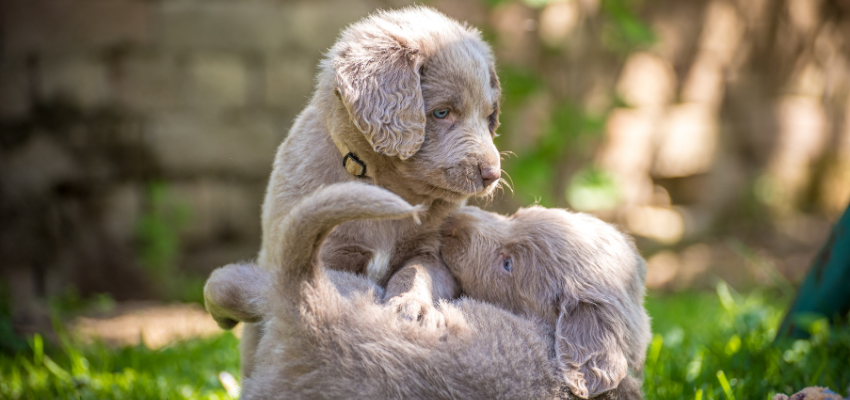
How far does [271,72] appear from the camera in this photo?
7555mm

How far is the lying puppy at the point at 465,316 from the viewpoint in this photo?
2.28 meters

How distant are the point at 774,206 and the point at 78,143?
9524mm

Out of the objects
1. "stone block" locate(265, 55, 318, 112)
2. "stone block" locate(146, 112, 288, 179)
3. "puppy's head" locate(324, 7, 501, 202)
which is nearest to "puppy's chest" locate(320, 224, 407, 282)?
"puppy's head" locate(324, 7, 501, 202)

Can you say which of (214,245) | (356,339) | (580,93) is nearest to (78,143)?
(214,245)

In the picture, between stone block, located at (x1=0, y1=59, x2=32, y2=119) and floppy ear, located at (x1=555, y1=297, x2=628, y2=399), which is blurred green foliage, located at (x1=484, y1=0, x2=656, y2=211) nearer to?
floppy ear, located at (x1=555, y1=297, x2=628, y2=399)

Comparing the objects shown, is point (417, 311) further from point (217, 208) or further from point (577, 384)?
point (217, 208)

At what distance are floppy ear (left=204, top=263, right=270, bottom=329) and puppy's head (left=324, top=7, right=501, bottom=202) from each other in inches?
28.1

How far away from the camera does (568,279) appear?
2.72 metres

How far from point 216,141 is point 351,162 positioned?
519 cm

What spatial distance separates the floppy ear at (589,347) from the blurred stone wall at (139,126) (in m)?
5.60

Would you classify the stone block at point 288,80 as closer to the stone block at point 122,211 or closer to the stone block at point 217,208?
the stone block at point 217,208

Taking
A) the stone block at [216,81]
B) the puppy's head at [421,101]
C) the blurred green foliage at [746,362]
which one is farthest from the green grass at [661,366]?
the stone block at [216,81]

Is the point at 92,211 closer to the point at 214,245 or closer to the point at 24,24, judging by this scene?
the point at 214,245

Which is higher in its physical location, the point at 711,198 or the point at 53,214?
the point at 53,214
